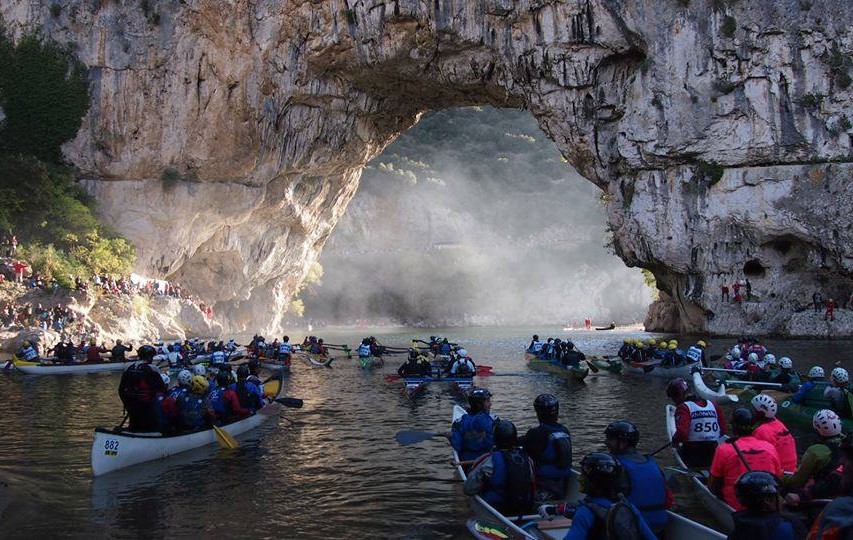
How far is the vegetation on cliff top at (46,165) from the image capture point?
36.5m

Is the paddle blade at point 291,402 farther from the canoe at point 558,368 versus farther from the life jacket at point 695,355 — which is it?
Answer: the life jacket at point 695,355

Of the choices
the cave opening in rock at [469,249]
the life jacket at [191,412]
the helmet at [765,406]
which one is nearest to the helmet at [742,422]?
the helmet at [765,406]

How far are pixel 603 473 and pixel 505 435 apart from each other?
7.60ft

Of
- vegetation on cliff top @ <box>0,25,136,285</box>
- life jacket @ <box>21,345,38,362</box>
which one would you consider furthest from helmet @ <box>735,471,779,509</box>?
vegetation on cliff top @ <box>0,25,136,285</box>

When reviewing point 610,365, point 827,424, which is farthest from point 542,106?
point 827,424

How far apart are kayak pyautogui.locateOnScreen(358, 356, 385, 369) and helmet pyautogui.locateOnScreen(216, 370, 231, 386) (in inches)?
533

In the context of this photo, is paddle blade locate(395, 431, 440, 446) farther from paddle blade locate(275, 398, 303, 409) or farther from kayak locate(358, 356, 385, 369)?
kayak locate(358, 356, 385, 369)

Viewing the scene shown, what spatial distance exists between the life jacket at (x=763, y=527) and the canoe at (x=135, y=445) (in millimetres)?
9550

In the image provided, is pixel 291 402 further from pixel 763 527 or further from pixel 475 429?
pixel 763 527

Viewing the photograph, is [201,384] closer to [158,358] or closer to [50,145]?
[158,358]

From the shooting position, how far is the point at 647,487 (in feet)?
19.6

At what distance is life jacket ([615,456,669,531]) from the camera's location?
19.4 feet

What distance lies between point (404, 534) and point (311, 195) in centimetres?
4459

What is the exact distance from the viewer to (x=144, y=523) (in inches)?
336
